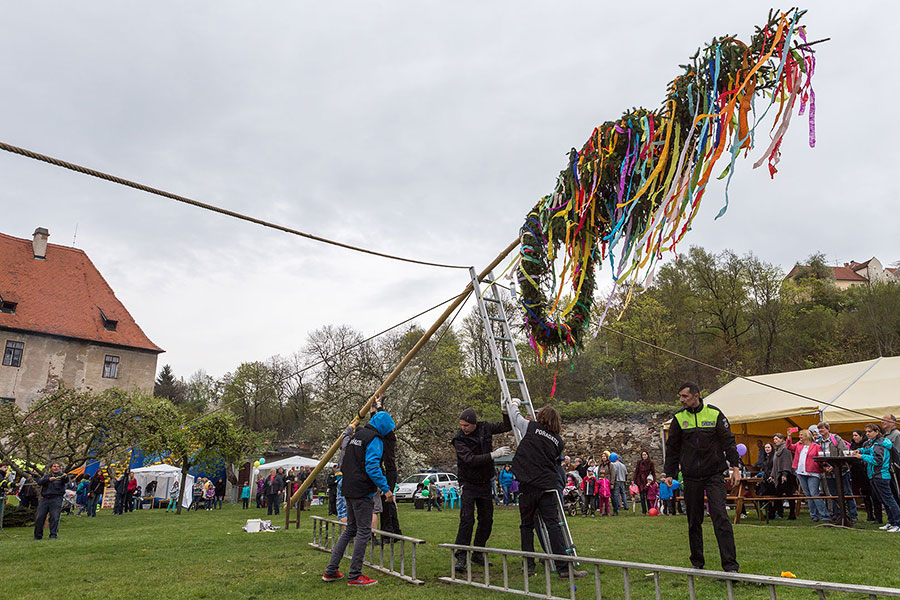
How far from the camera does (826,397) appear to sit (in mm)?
13500

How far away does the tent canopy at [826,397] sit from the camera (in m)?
12.4

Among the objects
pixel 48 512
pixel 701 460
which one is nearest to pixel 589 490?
pixel 701 460

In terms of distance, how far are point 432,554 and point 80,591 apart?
3.79m

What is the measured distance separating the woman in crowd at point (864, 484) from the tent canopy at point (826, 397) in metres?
0.95

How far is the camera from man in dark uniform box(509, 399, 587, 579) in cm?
548

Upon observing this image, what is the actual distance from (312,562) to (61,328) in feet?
111

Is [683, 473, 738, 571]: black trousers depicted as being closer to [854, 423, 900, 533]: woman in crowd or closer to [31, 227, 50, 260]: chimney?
[854, 423, 900, 533]: woman in crowd

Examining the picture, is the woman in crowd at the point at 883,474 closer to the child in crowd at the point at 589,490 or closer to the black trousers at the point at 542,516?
the black trousers at the point at 542,516

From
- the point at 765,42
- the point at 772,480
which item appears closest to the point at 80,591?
the point at 765,42

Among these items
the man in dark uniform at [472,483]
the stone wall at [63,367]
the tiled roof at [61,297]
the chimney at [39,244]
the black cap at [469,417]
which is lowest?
the man in dark uniform at [472,483]

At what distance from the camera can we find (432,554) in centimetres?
745

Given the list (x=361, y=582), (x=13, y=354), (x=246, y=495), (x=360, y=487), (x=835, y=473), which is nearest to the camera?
(x=361, y=582)

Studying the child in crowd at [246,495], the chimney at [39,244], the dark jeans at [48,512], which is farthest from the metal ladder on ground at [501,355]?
the chimney at [39,244]

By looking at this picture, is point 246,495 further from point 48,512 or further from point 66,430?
point 48,512
